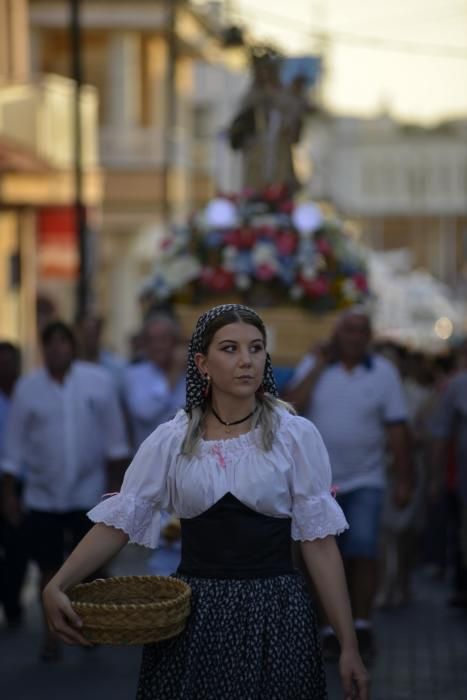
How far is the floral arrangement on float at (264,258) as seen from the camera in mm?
13461

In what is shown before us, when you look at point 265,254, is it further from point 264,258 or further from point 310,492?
point 310,492

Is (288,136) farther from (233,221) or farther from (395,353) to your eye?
(395,353)

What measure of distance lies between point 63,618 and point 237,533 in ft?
1.91

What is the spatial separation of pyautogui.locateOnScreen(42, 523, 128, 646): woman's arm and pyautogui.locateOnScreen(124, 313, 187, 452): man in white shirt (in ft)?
18.8

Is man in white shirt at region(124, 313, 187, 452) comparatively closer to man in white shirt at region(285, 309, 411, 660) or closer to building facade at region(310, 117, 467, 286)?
man in white shirt at region(285, 309, 411, 660)

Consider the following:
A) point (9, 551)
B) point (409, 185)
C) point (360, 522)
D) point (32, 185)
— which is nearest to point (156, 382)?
point (9, 551)

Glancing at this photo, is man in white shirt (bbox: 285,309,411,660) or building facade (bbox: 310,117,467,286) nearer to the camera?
man in white shirt (bbox: 285,309,411,660)

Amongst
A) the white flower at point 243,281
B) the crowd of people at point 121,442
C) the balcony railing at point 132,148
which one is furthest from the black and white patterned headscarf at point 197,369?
the balcony railing at point 132,148

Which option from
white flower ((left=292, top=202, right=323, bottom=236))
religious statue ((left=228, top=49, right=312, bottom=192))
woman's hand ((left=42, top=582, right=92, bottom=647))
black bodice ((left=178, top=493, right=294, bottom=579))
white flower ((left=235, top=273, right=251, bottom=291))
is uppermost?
religious statue ((left=228, top=49, right=312, bottom=192))

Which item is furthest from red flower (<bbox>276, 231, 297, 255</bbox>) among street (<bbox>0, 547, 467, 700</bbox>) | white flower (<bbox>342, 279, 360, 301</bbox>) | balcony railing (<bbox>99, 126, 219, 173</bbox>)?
balcony railing (<bbox>99, 126, 219, 173</bbox>)

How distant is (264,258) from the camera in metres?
13.4

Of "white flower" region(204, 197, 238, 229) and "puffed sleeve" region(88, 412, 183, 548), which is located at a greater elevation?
"white flower" region(204, 197, 238, 229)

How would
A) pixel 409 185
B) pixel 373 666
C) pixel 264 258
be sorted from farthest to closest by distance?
pixel 409 185 < pixel 264 258 < pixel 373 666

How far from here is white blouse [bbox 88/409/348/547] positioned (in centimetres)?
557
